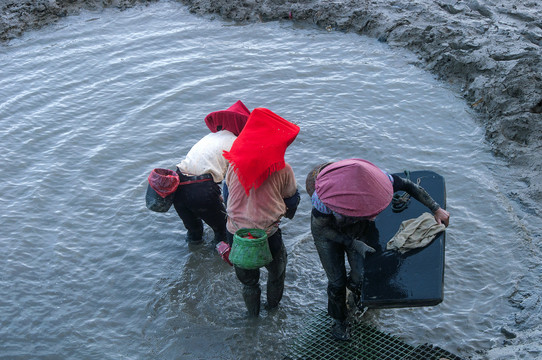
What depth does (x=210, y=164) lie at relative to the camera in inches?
206

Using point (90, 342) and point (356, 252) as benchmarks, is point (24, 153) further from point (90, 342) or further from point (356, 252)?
point (356, 252)

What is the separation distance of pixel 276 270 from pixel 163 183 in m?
1.35

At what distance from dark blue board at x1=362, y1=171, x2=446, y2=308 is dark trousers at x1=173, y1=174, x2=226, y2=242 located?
162cm

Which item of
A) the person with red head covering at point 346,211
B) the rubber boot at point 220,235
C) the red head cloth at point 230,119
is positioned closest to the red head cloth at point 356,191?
the person with red head covering at point 346,211

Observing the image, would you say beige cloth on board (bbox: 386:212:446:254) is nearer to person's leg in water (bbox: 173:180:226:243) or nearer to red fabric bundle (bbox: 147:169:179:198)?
person's leg in water (bbox: 173:180:226:243)

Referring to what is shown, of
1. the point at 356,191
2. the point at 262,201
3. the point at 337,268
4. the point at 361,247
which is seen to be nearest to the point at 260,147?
the point at 262,201

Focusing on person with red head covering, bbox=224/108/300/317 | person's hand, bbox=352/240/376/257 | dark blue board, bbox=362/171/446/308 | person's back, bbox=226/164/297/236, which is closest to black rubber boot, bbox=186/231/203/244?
person with red head covering, bbox=224/108/300/317

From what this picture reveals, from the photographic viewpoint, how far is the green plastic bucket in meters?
4.25

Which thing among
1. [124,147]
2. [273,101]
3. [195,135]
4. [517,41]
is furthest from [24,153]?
[517,41]

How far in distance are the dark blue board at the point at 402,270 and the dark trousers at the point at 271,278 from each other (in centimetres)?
76

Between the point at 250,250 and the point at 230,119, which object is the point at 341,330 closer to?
the point at 250,250

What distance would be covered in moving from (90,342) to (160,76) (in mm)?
5536

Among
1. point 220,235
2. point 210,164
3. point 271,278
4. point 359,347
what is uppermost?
point 210,164

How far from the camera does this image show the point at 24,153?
7.77 m
